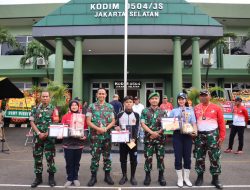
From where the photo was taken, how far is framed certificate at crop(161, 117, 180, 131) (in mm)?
5727

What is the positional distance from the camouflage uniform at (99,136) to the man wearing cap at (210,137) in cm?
182

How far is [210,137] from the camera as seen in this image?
5.79m

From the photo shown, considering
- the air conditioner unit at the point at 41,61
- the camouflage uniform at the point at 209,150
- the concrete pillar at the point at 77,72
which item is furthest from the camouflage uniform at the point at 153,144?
the air conditioner unit at the point at 41,61

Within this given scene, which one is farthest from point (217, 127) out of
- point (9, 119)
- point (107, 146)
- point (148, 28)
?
point (9, 119)

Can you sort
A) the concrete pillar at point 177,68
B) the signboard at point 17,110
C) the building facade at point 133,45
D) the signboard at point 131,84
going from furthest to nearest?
the signboard at point 131,84 < the signboard at point 17,110 < the concrete pillar at point 177,68 < the building facade at point 133,45

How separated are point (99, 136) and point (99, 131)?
145mm

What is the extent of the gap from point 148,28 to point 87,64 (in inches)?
296

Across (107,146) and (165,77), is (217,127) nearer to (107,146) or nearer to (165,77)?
(107,146)

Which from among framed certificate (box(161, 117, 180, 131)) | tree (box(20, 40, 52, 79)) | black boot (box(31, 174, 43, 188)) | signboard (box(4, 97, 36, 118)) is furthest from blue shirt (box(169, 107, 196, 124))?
tree (box(20, 40, 52, 79))

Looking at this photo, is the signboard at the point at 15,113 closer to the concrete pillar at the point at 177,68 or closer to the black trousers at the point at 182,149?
the concrete pillar at the point at 177,68

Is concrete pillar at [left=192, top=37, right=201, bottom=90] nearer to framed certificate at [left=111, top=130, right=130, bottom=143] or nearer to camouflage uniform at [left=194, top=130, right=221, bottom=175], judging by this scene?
camouflage uniform at [left=194, top=130, right=221, bottom=175]

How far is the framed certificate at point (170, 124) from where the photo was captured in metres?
5.73

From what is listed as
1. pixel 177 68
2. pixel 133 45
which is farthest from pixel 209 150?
pixel 133 45

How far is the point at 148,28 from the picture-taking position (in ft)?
49.2
